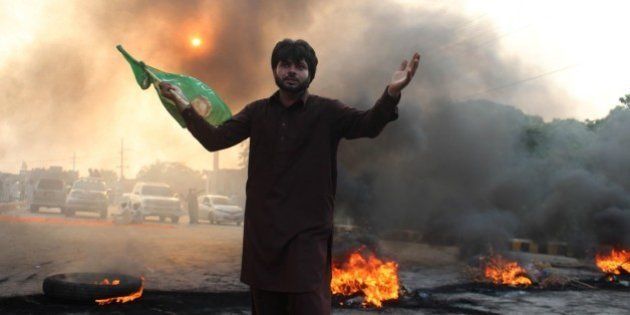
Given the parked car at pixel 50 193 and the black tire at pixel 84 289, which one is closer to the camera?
the black tire at pixel 84 289

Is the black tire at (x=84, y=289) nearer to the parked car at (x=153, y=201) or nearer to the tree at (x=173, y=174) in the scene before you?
the parked car at (x=153, y=201)

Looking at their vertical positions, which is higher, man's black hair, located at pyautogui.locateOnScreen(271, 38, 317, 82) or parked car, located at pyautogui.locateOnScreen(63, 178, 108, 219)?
man's black hair, located at pyautogui.locateOnScreen(271, 38, 317, 82)

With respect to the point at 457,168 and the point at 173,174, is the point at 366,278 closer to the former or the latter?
the point at 457,168

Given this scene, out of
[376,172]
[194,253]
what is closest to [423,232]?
[376,172]

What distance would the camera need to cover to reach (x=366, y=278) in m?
7.34

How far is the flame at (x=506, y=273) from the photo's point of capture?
888 cm

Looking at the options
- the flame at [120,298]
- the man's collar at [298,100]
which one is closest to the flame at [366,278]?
the flame at [120,298]

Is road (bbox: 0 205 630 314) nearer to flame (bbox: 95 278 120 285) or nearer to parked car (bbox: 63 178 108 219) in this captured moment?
flame (bbox: 95 278 120 285)

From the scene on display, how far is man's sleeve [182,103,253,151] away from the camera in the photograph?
2.33 m

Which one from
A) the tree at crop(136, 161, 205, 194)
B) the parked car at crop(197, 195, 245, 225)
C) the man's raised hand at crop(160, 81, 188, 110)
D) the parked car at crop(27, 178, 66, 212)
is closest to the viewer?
the man's raised hand at crop(160, 81, 188, 110)

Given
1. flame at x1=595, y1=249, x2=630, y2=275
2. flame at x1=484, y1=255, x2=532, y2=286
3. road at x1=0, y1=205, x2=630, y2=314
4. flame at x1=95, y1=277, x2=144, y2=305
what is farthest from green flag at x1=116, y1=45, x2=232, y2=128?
flame at x1=595, y1=249, x2=630, y2=275

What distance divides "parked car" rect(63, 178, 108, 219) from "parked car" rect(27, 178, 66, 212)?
2.54ft

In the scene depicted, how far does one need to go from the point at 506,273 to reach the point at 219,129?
779cm

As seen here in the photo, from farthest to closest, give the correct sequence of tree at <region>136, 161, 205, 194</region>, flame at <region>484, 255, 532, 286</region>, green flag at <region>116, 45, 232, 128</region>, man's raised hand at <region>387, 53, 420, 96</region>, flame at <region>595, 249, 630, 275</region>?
tree at <region>136, 161, 205, 194</region>
flame at <region>595, 249, 630, 275</region>
flame at <region>484, 255, 532, 286</region>
green flag at <region>116, 45, 232, 128</region>
man's raised hand at <region>387, 53, 420, 96</region>
